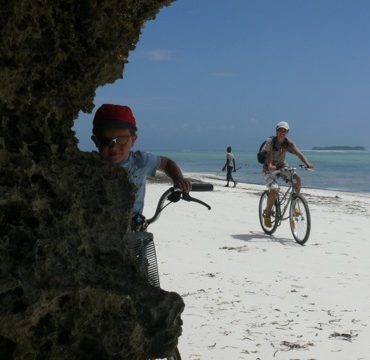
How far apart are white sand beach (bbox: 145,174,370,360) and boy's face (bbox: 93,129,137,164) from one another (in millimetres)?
1813

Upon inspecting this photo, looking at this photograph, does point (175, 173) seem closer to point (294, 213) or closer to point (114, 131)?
point (114, 131)

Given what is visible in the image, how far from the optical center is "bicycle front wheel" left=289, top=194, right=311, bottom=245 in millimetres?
9117

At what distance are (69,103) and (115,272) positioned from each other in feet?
2.67

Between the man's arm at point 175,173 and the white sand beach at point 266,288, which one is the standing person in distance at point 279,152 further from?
the man's arm at point 175,173

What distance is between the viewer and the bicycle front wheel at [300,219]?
9117 mm

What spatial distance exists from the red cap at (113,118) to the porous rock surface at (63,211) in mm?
399

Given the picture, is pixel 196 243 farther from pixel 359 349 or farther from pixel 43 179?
pixel 43 179

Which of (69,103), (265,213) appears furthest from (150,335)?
(265,213)

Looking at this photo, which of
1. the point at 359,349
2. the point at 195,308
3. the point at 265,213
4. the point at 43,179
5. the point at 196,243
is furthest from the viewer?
the point at 265,213

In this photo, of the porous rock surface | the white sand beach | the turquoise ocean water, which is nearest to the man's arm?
the porous rock surface

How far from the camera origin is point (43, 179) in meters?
2.41

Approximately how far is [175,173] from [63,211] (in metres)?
1.17

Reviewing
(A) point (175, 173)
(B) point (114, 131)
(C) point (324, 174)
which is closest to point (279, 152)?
(A) point (175, 173)

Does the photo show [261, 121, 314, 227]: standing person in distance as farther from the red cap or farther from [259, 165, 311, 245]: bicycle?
the red cap
